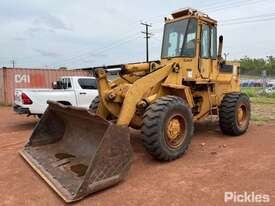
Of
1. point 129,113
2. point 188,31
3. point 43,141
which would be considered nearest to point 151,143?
point 129,113

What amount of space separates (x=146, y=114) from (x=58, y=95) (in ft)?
17.9

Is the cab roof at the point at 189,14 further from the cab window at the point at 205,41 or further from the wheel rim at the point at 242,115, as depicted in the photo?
the wheel rim at the point at 242,115

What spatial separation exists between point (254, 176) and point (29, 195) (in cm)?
334

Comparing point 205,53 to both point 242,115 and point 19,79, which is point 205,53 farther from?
point 19,79

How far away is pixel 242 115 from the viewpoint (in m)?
8.04

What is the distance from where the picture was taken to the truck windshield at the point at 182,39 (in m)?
6.89

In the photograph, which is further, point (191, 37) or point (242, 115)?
point (242, 115)

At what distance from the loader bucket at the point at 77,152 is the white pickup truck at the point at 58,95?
3186 millimetres

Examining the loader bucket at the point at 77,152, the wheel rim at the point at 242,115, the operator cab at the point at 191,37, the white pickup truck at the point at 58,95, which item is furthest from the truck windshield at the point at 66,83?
the wheel rim at the point at 242,115

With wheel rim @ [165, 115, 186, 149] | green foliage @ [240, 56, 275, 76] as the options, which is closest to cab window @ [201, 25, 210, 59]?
wheel rim @ [165, 115, 186, 149]

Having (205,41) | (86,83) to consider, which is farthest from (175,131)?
(86,83)

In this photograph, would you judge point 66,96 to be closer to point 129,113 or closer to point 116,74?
point 116,74

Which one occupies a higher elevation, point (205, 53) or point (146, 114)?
point (205, 53)

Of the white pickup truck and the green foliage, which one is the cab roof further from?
Result: the green foliage
